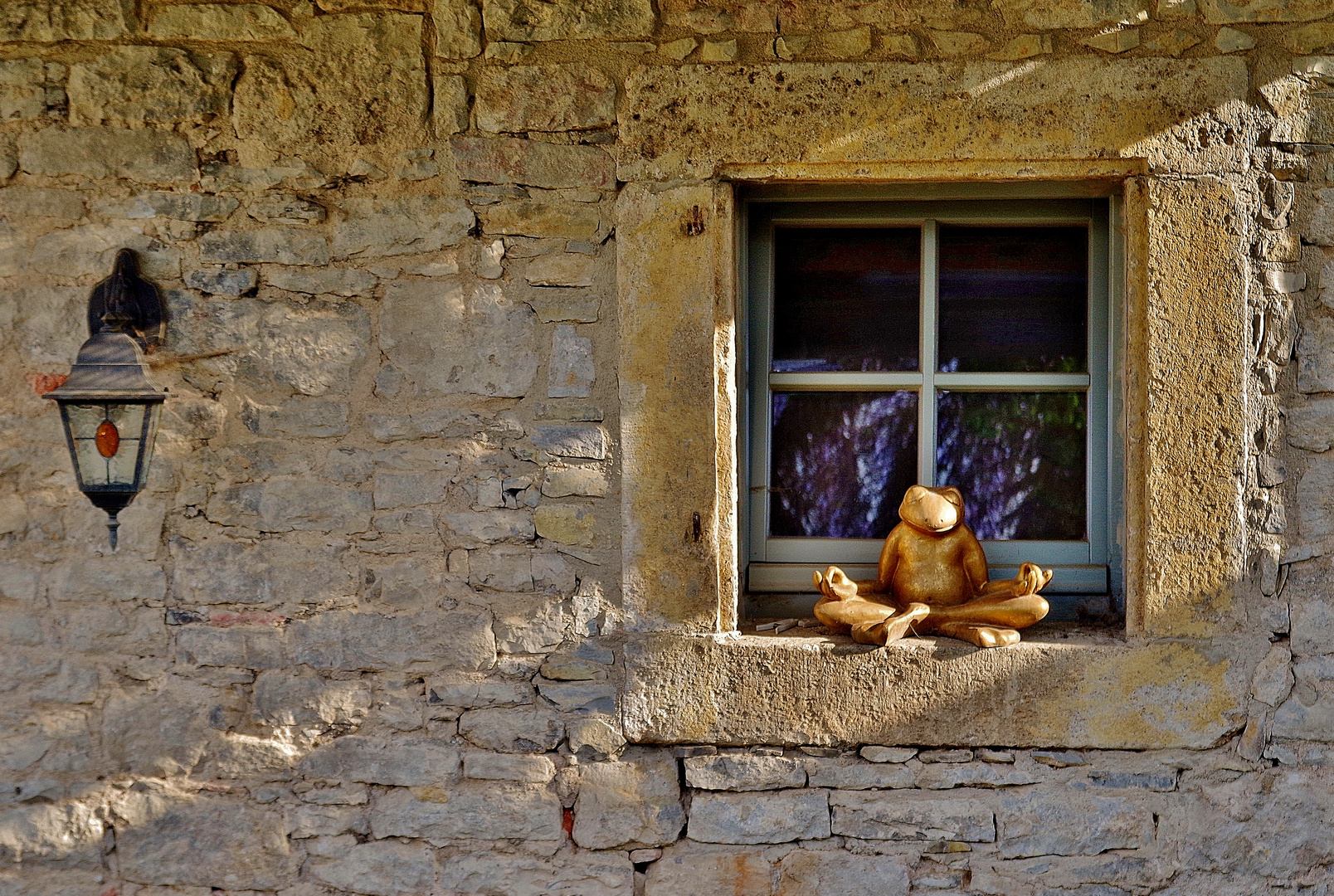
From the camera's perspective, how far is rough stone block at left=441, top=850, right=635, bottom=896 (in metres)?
2.42

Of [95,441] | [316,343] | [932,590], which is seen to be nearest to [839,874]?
[932,590]

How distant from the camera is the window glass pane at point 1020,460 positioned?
2611mm

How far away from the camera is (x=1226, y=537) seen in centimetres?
234

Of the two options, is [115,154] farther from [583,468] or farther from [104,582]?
[583,468]

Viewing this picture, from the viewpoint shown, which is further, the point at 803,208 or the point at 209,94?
the point at 803,208

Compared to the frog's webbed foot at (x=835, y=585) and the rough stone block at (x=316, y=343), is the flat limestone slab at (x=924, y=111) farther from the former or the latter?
the frog's webbed foot at (x=835, y=585)

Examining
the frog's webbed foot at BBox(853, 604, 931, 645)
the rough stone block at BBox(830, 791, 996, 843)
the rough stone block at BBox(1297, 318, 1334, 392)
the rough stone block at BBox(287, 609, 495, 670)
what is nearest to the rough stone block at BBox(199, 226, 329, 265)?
the rough stone block at BBox(287, 609, 495, 670)

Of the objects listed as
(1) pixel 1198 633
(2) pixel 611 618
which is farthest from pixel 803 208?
(1) pixel 1198 633

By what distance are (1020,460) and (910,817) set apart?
36.3 inches

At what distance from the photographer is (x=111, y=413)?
7.65 feet

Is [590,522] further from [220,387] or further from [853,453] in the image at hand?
[220,387]

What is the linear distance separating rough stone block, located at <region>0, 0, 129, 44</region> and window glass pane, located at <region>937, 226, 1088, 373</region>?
6.91 feet

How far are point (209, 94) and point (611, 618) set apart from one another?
5.16 ft

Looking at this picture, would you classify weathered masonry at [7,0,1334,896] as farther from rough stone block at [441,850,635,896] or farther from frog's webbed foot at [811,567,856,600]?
frog's webbed foot at [811,567,856,600]
